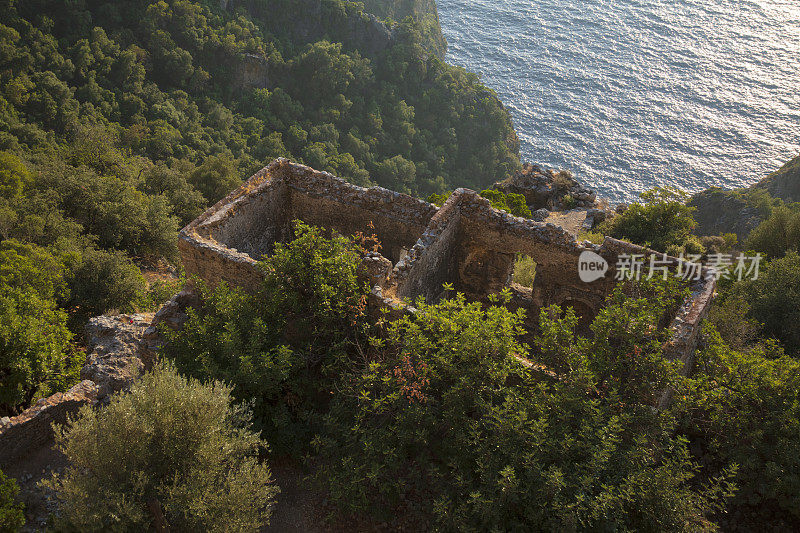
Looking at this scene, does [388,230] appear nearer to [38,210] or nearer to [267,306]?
[267,306]

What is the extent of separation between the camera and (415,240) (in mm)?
14742

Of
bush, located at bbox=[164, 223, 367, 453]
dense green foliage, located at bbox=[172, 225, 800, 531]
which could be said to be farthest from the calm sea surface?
bush, located at bbox=[164, 223, 367, 453]

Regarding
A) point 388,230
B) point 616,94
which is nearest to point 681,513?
point 388,230

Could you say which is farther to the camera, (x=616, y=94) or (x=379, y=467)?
(x=616, y=94)

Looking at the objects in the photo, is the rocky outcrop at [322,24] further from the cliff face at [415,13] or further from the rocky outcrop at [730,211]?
the rocky outcrop at [730,211]

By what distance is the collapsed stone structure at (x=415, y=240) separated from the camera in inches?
510

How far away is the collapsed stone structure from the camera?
510 inches

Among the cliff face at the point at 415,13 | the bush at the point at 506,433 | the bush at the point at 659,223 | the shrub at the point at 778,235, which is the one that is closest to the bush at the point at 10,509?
the bush at the point at 506,433

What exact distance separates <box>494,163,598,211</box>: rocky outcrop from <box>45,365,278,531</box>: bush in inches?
1092

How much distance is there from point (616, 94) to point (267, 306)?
9768 cm

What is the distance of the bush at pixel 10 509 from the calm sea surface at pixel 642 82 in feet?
234

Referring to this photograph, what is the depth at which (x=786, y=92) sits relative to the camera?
89438 mm

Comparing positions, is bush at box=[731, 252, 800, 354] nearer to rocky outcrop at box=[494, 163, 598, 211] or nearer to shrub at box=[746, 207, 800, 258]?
shrub at box=[746, 207, 800, 258]

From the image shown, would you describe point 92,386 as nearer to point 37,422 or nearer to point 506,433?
point 37,422
